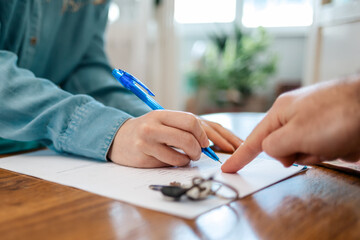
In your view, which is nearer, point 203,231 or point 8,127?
point 203,231

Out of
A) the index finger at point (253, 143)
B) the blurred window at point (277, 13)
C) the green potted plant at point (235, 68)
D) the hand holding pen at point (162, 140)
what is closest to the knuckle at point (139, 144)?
the hand holding pen at point (162, 140)

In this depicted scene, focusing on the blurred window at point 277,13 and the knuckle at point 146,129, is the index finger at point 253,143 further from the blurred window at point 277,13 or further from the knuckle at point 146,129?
the blurred window at point 277,13

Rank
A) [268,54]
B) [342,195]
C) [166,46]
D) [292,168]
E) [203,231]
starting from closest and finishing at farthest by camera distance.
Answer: [203,231]
[342,195]
[292,168]
[166,46]
[268,54]

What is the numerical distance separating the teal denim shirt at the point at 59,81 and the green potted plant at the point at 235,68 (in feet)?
8.53

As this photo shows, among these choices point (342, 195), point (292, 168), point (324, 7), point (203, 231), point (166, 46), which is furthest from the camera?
point (166, 46)

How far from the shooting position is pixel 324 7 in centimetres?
204

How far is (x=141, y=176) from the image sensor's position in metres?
0.48

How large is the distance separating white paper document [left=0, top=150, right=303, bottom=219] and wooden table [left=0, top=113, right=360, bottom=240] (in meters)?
0.01

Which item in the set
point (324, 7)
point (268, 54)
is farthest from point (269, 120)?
point (268, 54)

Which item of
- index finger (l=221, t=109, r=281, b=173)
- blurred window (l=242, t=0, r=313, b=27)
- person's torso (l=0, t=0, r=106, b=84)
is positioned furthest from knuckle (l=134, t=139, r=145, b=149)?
blurred window (l=242, t=0, r=313, b=27)

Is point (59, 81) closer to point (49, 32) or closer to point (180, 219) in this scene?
point (49, 32)

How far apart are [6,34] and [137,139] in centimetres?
44

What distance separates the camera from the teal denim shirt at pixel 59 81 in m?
0.59

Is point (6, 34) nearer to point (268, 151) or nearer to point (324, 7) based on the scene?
point (268, 151)
